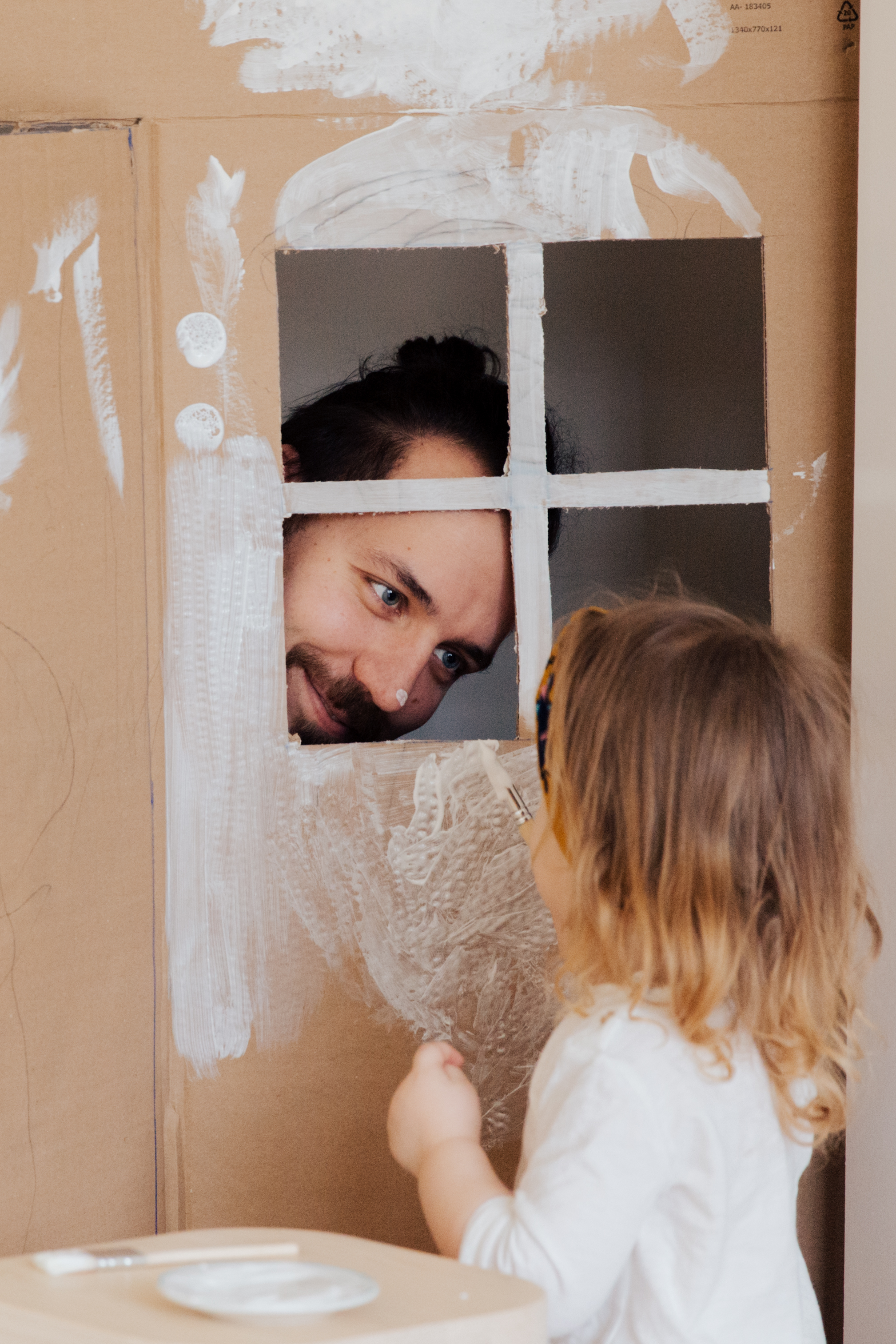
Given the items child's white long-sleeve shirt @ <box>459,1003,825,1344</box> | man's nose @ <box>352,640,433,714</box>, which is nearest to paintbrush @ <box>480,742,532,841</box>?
man's nose @ <box>352,640,433,714</box>

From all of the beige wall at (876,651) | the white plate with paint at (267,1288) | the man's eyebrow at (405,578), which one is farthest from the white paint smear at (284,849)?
the white plate with paint at (267,1288)

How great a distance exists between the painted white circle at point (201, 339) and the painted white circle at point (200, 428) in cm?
5

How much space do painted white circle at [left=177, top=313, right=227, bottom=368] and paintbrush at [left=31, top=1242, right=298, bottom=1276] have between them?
87 cm

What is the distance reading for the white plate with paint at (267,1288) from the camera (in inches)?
24.1

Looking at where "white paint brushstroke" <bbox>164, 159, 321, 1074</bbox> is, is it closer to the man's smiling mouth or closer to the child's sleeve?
the man's smiling mouth

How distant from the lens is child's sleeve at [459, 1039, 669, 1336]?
0.74m

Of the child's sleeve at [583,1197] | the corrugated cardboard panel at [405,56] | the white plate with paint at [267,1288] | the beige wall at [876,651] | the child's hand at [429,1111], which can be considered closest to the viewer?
the white plate with paint at [267,1288]

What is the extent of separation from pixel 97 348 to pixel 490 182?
453 millimetres

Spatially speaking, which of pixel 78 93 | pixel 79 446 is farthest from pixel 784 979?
pixel 78 93

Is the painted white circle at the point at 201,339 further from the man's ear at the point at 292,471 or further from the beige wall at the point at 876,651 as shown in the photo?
the beige wall at the point at 876,651

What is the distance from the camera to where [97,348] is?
123cm

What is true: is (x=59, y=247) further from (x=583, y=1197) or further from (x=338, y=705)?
(x=583, y=1197)

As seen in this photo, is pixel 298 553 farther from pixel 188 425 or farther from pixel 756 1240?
pixel 756 1240

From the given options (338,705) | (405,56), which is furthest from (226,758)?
(405,56)
